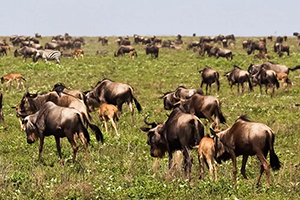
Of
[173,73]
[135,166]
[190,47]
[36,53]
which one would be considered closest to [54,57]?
[36,53]

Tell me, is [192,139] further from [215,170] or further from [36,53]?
[36,53]

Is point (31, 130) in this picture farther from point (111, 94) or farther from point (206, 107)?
point (206, 107)

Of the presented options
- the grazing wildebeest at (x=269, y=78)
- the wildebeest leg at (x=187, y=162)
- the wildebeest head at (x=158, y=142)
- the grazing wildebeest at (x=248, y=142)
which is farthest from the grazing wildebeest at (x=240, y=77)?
the grazing wildebeest at (x=248, y=142)

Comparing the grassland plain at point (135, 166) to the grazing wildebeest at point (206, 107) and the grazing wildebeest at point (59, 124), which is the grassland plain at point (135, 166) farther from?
the grazing wildebeest at point (206, 107)

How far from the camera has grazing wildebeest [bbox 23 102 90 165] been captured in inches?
463

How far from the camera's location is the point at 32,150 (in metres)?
13.2

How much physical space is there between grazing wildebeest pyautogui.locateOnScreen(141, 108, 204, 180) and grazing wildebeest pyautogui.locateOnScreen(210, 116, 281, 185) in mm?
625

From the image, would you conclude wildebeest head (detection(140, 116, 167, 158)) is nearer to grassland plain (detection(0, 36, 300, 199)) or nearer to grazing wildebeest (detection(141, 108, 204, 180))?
grazing wildebeest (detection(141, 108, 204, 180))

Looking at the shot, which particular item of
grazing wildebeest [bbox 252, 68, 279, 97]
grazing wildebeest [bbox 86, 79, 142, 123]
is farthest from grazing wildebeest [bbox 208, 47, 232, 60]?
grazing wildebeest [bbox 86, 79, 142, 123]

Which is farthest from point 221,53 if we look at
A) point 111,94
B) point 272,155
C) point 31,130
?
point 272,155

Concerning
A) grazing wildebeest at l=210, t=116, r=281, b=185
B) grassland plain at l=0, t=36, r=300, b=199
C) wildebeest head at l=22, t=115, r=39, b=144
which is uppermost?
grazing wildebeest at l=210, t=116, r=281, b=185

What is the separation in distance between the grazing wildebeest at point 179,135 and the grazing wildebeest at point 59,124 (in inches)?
83.7

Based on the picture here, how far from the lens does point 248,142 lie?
32.0 ft

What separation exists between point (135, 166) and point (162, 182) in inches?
66.2
